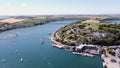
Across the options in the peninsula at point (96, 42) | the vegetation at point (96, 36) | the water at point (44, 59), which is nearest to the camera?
the water at point (44, 59)

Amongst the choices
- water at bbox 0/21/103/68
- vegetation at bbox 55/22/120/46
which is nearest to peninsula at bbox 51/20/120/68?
vegetation at bbox 55/22/120/46

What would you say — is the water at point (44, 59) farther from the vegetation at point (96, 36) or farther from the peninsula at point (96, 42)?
the vegetation at point (96, 36)

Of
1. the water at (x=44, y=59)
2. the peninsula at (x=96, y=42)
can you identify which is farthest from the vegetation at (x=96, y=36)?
the water at (x=44, y=59)

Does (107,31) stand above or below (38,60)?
above

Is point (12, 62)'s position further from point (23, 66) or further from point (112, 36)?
point (112, 36)

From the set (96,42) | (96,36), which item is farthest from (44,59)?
(96,36)

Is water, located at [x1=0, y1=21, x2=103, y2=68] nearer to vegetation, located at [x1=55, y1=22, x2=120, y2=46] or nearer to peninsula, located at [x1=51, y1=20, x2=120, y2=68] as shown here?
peninsula, located at [x1=51, y1=20, x2=120, y2=68]

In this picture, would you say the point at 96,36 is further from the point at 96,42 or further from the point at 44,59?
the point at 44,59

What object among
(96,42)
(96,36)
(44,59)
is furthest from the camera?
(96,36)

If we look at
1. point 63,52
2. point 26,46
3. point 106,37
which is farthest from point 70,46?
point 26,46

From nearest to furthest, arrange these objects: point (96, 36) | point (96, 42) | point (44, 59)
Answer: point (44, 59) → point (96, 42) → point (96, 36)

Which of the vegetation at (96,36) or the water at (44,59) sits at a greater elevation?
→ the vegetation at (96,36)
